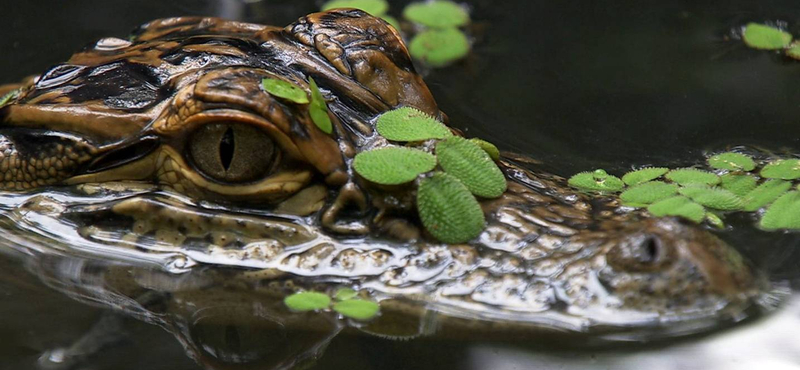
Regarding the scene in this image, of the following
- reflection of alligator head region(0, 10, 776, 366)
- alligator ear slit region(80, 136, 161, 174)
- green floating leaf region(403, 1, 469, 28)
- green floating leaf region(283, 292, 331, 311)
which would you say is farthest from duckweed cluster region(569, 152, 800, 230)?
green floating leaf region(403, 1, 469, 28)

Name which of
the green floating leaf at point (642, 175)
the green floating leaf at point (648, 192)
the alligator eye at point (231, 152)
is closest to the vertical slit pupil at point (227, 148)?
the alligator eye at point (231, 152)

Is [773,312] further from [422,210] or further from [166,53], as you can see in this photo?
[166,53]

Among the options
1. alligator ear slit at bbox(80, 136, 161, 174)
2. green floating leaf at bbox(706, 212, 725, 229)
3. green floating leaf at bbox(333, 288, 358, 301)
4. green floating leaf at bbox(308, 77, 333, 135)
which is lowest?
green floating leaf at bbox(333, 288, 358, 301)

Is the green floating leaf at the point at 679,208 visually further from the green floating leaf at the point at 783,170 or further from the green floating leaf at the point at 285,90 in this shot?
the green floating leaf at the point at 285,90

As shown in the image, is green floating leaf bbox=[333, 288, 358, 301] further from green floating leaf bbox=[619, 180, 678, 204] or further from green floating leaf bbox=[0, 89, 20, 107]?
green floating leaf bbox=[0, 89, 20, 107]

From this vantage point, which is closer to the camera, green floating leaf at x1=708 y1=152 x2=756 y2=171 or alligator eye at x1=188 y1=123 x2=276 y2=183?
alligator eye at x1=188 y1=123 x2=276 y2=183

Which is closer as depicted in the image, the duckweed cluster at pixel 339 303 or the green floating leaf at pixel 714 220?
the duckweed cluster at pixel 339 303
